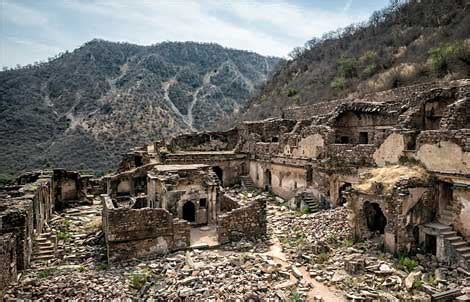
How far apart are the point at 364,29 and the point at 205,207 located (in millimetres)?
43406

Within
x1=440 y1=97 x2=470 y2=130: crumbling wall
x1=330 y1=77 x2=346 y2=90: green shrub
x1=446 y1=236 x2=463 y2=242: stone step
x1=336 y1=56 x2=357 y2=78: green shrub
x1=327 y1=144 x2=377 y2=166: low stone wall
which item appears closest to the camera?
x1=446 y1=236 x2=463 y2=242: stone step

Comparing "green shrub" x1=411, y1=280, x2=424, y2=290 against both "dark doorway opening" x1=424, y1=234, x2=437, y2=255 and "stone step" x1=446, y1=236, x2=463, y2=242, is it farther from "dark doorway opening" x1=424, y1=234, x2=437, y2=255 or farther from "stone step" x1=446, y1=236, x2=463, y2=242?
"dark doorway opening" x1=424, y1=234, x2=437, y2=255

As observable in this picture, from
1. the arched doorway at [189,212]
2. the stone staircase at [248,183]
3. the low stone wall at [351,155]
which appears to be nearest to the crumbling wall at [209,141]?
the stone staircase at [248,183]

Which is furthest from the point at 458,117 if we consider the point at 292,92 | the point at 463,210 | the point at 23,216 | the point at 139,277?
the point at 292,92

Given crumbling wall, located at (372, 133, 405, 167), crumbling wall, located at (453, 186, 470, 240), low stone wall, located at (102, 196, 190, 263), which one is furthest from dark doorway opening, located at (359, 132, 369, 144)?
low stone wall, located at (102, 196, 190, 263)

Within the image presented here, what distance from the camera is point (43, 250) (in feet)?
47.2

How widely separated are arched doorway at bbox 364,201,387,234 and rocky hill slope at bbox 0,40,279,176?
110 feet

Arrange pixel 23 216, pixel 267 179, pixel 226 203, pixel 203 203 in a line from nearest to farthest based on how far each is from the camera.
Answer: pixel 23 216 → pixel 203 203 → pixel 226 203 → pixel 267 179

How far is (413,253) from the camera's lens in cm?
1198

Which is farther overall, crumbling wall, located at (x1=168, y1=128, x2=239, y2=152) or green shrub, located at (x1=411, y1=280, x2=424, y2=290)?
crumbling wall, located at (x1=168, y1=128, x2=239, y2=152)

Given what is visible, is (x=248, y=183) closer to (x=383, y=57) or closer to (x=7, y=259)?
(x=7, y=259)

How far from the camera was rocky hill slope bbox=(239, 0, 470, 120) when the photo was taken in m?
27.4

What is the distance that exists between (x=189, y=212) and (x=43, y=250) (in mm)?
5603

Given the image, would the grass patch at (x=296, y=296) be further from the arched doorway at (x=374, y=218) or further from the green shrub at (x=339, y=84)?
the green shrub at (x=339, y=84)
